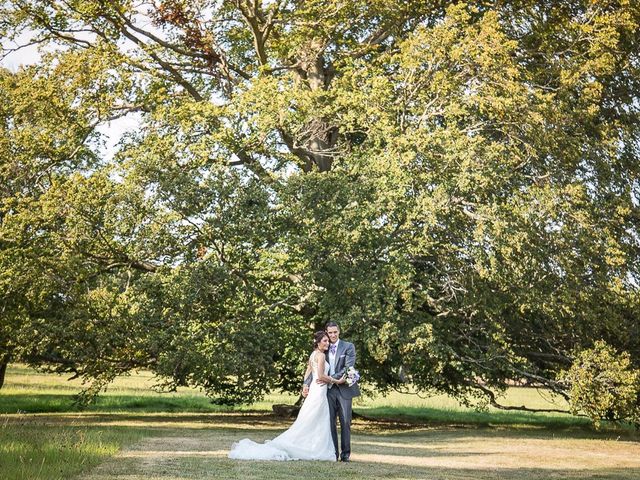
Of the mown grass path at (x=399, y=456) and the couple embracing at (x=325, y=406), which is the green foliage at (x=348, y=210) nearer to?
the mown grass path at (x=399, y=456)

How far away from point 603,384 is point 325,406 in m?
9.18

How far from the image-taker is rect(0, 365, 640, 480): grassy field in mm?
11625

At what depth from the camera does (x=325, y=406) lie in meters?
14.6

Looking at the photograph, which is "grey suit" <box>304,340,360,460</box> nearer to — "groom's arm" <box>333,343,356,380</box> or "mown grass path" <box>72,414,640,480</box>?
"groom's arm" <box>333,343,356,380</box>

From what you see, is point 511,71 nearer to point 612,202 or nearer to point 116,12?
point 612,202

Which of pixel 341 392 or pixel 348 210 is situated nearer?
pixel 341 392

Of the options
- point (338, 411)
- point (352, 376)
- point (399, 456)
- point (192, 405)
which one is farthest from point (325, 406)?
point (192, 405)

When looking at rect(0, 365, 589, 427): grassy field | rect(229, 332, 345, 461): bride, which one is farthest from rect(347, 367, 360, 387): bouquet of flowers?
rect(0, 365, 589, 427): grassy field

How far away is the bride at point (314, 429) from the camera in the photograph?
558 inches

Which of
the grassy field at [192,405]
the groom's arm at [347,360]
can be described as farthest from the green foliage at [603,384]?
the groom's arm at [347,360]

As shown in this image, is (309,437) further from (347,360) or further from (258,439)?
(258,439)

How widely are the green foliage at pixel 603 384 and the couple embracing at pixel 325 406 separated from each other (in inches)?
337

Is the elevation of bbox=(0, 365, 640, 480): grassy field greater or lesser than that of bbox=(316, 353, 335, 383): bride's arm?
lesser

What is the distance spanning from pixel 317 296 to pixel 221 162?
3.80m
